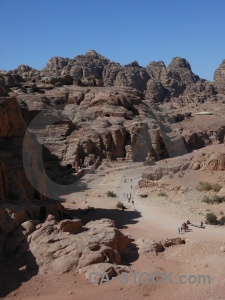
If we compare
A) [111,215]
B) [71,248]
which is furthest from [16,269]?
[111,215]

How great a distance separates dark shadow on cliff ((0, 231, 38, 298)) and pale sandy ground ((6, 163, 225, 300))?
0.94 feet

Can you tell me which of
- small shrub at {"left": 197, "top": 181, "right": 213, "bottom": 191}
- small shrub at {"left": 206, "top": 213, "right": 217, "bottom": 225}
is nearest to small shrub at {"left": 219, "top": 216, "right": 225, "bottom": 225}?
small shrub at {"left": 206, "top": 213, "right": 217, "bottom": 225}

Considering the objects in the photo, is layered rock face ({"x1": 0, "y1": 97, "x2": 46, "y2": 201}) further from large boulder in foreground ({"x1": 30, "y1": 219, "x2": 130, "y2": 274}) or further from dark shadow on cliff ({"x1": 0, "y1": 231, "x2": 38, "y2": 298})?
dark shadow on cliff ({"x1": 0, "y1": 231, "x2": 38, "y2": 298})

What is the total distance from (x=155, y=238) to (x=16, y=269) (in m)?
7.42

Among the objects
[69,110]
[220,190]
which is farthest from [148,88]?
[220,190]

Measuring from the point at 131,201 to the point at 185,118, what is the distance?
117 ft

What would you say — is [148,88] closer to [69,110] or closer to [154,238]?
[69,110]

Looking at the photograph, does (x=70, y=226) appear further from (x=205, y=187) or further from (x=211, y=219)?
(x=205, y=187)

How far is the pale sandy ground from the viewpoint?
37.4ft

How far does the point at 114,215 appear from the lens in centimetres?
2212

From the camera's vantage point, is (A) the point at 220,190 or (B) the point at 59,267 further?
(A) the point at 220,190

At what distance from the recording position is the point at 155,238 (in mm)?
17359

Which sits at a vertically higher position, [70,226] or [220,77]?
[220,77]

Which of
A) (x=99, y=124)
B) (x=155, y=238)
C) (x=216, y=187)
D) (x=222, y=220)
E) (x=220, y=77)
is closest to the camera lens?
(x=155, y=238)
